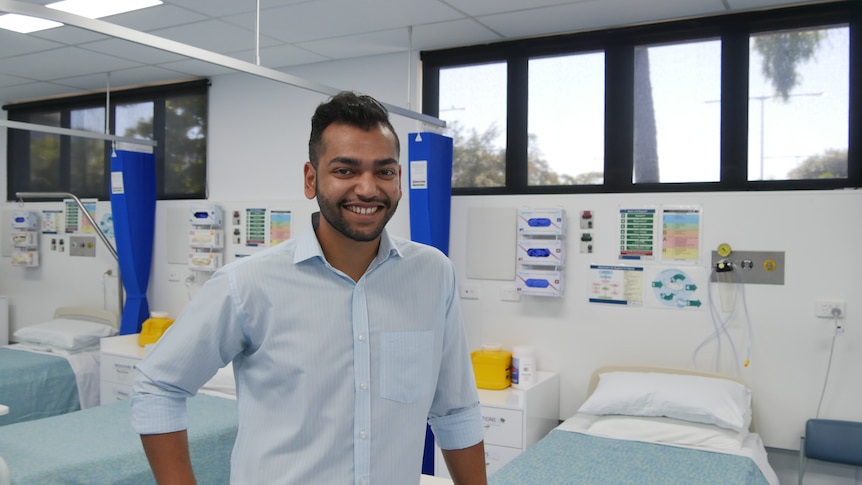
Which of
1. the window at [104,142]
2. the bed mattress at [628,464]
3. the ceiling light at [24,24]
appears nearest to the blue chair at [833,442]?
the bed mattress at [628,464]

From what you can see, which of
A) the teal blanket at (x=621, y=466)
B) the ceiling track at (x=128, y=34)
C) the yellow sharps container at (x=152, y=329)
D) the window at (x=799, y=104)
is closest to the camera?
the ceiling track at (x=128, y=34)

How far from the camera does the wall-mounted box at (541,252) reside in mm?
3941

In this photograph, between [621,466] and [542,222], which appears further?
[542,222]

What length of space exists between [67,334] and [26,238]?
1.32m

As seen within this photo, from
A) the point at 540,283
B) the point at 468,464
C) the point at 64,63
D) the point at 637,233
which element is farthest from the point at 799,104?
the point at 64,63

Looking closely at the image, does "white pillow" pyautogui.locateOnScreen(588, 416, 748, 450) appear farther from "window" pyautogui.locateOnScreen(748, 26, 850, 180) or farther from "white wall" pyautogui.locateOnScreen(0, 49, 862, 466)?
"window" pyautogui.locateOnScreen(748, 26, 850, 180)

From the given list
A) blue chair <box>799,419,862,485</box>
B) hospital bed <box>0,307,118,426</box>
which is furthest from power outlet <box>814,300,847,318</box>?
hospital bed <box>0,307,118,426</box>

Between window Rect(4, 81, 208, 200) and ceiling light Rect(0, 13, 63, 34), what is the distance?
139cm

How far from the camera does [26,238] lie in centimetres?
609

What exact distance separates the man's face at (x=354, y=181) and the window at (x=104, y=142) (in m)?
4.37

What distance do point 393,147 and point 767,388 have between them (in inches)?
114

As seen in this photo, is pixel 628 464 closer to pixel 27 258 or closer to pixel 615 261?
pixel 615 261

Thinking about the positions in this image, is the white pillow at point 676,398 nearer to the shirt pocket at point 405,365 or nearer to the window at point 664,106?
the window at point 664,106

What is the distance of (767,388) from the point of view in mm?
3547
